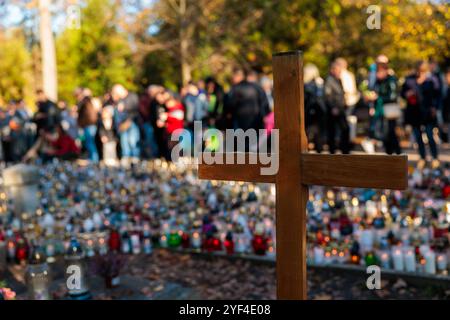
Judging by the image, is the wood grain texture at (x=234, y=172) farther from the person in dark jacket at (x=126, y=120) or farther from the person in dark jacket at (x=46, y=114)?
the person in dark jacket at (x=46, y=114)

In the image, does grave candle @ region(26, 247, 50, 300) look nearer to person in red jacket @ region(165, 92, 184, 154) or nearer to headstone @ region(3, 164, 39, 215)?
headstone @ region(3, 164, 39, 215)

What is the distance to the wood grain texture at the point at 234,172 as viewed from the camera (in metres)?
3.13

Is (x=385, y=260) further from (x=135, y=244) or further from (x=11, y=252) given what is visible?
(x=11, y=252)

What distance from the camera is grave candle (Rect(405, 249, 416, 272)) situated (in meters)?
5.20

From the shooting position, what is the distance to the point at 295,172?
2.95 m

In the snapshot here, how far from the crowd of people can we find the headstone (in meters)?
3.16

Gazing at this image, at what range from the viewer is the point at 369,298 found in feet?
16.0

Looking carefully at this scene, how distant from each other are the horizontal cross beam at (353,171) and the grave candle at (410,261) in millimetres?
2666

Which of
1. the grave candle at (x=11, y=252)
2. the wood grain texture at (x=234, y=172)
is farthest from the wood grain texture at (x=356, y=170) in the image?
the grave candle at (x=11, y=252)

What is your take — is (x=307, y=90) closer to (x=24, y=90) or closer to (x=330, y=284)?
(x=330, y=284)

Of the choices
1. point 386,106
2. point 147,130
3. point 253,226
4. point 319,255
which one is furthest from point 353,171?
point 147,130

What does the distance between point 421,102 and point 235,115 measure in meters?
2.89

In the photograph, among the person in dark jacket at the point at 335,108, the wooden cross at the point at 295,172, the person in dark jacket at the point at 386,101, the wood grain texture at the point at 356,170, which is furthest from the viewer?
the person in dark jacket at the point at 335,108

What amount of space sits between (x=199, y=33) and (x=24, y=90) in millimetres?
11305
